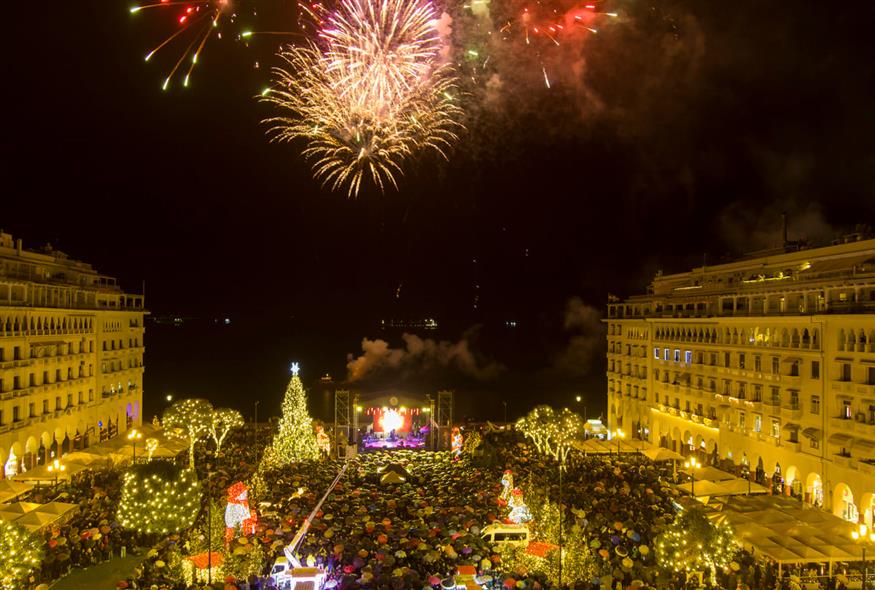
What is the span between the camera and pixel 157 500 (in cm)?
1994

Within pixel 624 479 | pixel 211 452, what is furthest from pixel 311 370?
pixel 624 479

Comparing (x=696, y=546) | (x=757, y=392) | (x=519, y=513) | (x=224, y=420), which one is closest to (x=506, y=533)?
(x=519, y=513)

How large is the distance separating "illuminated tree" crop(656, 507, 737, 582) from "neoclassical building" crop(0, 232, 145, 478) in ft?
97.3

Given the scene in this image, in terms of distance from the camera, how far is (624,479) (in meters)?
31.6

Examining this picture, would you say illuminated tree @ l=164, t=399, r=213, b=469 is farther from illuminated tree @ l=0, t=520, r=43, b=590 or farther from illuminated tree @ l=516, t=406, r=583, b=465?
illuminated tree @ l=516, t=406, r=583, b=465

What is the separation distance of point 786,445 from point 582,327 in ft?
316

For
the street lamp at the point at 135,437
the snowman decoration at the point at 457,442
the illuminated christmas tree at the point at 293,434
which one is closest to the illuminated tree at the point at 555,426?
the snowman decoration at the point at 457,442

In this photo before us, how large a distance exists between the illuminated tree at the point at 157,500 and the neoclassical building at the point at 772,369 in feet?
79.8

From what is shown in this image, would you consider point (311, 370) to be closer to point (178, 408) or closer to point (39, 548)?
point (178, 408)

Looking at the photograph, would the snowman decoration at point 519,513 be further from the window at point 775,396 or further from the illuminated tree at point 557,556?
the window at point 775,396

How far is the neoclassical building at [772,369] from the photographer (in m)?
26.6

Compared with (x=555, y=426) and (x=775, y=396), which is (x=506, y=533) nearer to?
(x=555, y=426)

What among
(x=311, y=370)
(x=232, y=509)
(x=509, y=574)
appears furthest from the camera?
(x=311, y=370)

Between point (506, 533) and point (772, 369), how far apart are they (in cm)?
1722
